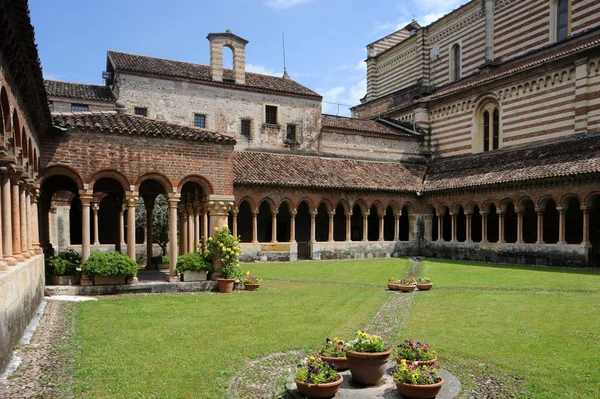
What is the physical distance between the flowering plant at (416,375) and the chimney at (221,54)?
28346 mm

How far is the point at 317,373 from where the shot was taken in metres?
7.04

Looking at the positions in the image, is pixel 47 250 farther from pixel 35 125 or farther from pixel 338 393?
pixel 338 393

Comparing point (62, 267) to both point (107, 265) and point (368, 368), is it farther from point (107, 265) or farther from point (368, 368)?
point (368, 368)

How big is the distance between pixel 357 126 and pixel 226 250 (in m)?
23.0

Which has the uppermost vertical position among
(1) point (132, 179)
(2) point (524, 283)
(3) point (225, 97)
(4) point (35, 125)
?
(3) point (225, 97)

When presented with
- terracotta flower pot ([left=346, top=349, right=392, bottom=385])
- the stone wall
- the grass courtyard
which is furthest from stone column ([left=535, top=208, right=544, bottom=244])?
the stone wall

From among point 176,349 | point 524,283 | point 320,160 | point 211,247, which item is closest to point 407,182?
point 320,160

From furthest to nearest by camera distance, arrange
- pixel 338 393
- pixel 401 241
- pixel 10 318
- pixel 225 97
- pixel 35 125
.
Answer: pixel 401 241 < pixel 225 97 < pixel 35 125 < pixel 10 318 < pixel 338 393

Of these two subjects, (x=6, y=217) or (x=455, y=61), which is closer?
(x=6, y=217)

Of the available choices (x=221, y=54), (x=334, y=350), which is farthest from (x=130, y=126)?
(x=221, y=54)

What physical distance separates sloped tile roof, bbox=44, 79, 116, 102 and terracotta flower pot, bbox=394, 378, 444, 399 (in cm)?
3068

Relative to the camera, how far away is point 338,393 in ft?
24.0

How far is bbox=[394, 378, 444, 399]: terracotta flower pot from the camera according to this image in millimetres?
6828

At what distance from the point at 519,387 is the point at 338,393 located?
2811 mm
